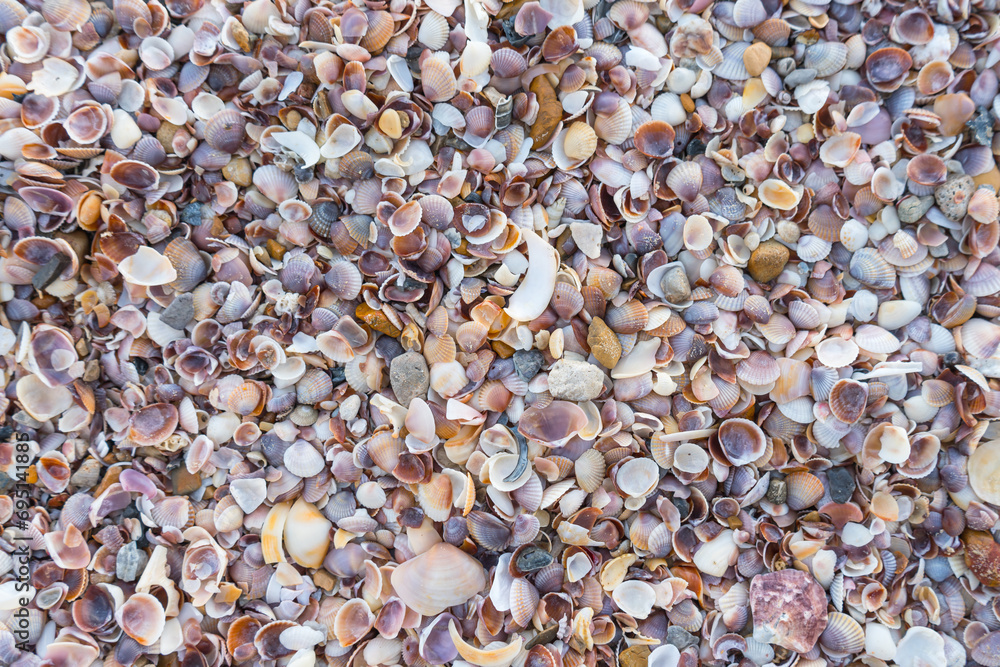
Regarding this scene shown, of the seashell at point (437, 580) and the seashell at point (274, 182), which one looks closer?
the seashell at point (437, 580)

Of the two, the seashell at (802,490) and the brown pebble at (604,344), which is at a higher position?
the brown pebble at (604,344)

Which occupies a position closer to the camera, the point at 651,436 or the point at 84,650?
the point at 84,650

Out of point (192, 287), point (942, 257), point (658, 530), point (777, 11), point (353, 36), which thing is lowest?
point (658, 530)

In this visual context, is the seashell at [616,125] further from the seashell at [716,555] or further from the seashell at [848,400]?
the seashell at [716,555]

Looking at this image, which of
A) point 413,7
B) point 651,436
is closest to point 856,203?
point 651,436

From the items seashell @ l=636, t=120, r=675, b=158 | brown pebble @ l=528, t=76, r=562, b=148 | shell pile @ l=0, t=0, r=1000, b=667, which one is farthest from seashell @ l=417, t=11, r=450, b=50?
seashell @ l=636, t=120, r=675, b=158

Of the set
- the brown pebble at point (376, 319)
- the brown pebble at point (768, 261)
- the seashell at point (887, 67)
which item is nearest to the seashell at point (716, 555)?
the brown pebble at point (768, 261)

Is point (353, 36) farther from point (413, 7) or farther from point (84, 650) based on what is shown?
point (84, 650)

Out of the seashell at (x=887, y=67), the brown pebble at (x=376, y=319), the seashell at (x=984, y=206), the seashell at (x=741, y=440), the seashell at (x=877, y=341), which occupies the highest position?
the seashell at (x=887, y=67)
